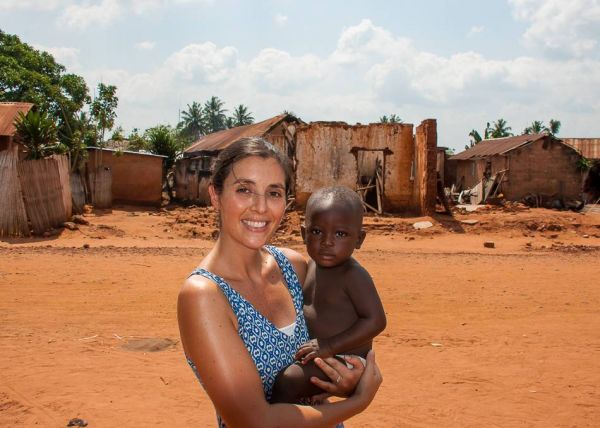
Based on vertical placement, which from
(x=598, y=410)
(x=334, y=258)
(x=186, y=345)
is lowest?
(x=598, y=410)

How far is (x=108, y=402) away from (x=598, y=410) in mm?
3923

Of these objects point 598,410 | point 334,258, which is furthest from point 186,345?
point 598,410

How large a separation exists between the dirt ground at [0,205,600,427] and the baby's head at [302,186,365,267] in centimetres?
232

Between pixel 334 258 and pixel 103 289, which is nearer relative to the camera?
pixel 334 258

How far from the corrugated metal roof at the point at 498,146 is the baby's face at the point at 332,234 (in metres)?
24.7

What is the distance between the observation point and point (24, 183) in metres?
13.4

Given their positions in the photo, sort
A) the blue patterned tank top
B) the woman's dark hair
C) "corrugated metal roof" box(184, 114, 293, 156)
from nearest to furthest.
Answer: the blue patterned tank top
the woman's dark hair
"corrugated metal roof" box(184, 114, 293, 156)

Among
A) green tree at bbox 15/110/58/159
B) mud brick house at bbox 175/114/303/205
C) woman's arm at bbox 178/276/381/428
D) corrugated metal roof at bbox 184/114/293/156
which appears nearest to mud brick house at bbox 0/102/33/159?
green tree at bbox 15/110/58/159

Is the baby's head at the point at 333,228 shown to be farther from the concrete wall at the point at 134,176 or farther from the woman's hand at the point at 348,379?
the concrete wall at the point at 134,176

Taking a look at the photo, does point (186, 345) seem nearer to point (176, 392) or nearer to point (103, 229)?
point (176, 392)

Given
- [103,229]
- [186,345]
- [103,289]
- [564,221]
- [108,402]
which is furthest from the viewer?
[564,221]

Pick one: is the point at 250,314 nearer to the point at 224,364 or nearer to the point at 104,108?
the point at 224,364

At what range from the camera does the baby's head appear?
8.58 ft

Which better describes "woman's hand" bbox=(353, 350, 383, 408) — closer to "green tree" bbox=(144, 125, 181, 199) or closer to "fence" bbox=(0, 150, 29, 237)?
"fence" bbox=(0, 150, 29, 237)
